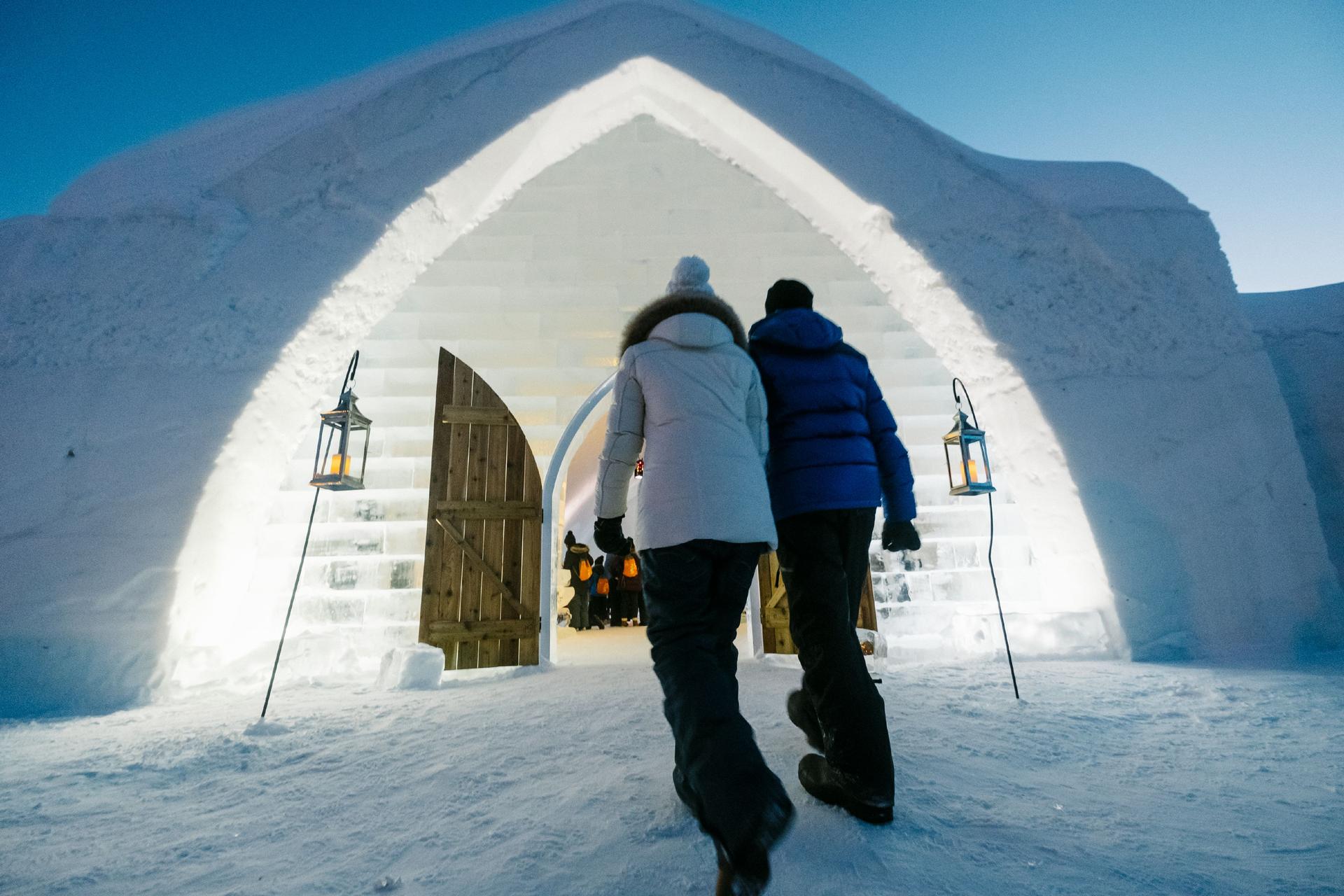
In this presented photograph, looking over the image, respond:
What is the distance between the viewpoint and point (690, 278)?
171cm

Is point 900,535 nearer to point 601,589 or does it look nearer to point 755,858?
point 755,858

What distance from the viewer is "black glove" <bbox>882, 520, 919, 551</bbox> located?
1.80m

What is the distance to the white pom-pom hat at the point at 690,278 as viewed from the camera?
5.56ft

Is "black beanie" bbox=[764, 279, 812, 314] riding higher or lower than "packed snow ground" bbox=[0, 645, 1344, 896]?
higher

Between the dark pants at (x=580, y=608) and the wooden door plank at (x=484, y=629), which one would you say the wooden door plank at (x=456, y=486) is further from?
the dark pants at (x=580, y=608)

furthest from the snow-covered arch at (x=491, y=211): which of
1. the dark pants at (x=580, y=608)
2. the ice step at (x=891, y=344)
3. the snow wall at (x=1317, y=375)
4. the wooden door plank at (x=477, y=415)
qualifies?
the dark pants at (x=580, y=608)

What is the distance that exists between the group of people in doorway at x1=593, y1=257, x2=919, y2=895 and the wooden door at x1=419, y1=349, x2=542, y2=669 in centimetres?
308

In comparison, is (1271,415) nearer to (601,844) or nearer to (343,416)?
(601,844)

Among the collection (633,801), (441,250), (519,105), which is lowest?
(633,801)

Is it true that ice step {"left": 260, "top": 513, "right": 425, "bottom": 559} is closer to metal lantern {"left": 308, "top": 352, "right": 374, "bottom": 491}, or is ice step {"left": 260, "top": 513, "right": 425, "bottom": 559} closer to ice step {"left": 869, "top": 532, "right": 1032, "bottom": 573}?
metal lantern {"left": 308, "top": 352, "right": 374, "bottom": 491}

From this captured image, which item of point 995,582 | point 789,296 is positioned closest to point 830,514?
point 789,296

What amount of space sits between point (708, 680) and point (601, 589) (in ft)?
27.0

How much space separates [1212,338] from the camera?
394 cm

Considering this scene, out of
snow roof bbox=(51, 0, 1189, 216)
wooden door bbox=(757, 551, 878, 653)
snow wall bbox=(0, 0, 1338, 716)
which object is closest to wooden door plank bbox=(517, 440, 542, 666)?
snow wall bbox=(0, 0, 1338, 716)
